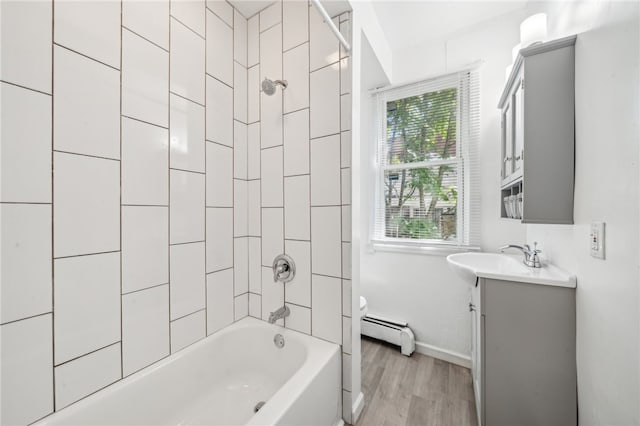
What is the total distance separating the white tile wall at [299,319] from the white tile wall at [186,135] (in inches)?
38.9

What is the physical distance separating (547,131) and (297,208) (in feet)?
4.26

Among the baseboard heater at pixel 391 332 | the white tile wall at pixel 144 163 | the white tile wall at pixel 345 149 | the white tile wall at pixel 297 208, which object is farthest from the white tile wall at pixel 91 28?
the baseboard heater at pixel 391 332

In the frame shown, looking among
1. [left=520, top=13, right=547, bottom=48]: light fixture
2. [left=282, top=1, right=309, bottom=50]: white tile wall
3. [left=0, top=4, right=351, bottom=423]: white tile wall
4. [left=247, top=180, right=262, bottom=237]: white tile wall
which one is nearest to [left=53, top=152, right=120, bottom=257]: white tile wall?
[left=0, top=4, right=351, bottom=423]: white tile wall

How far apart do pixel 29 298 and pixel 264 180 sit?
112 cm

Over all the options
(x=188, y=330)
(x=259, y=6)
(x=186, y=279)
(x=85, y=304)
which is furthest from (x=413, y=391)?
(x=259, y=6)

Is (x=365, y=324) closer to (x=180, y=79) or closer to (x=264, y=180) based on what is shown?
(x=264, y=180)

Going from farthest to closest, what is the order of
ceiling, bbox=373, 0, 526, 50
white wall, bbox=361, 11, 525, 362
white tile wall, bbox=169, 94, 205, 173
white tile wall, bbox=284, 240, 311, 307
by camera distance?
white wall, bbox=361, 11, 525, 362, ceiling, bbox=373, 0, 526, 50, white tile wall, bbox=284, 240, 311, 307, white tile wall, bbox=169, 94, 205, 173

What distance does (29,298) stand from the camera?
2.72 ft

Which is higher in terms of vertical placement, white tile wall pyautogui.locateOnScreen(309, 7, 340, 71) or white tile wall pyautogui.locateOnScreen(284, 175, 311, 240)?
white tile wall pyautogui.locateOnScreen(309, 7, 340, 71)

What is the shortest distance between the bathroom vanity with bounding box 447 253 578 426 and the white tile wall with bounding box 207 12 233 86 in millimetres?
1848

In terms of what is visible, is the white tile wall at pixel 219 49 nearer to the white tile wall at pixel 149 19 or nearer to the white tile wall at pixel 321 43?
the white tile wall at pixel 149 19

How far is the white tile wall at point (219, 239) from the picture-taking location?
4.75ft

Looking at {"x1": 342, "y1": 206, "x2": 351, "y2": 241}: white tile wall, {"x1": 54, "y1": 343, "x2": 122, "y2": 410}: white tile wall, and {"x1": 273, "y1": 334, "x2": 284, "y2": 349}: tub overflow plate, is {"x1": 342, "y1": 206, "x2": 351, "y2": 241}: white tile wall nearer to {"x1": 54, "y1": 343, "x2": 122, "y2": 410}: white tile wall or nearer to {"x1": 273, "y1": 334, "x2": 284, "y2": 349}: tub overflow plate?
{"x1": 273, "y1": 334, "x2": 284, "y2": 349}: tub overflow plate

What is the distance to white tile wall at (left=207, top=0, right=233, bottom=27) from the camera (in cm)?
146
